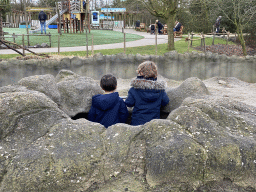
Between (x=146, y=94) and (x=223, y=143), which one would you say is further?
(x=146, y=94)

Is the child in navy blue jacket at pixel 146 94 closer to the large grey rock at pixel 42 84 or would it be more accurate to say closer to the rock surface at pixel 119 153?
the rock surface at pixel 119 153

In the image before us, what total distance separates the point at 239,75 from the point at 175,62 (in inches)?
78.2

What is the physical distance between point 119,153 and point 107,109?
2.67 feet

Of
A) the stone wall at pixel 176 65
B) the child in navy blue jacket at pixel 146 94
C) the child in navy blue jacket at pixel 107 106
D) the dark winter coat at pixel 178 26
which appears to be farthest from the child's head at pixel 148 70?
the dark winter coat at pixel 178 26

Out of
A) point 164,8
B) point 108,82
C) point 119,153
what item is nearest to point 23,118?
point 119,153

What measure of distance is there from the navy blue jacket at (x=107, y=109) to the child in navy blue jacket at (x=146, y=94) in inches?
5.7

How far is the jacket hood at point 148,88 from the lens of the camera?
8.98ft

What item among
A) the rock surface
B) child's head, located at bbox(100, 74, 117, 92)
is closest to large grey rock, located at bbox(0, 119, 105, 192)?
the rock surface

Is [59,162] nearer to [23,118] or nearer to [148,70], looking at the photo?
[23,118]

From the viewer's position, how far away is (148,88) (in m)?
2.75

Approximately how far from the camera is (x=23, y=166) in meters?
1.76

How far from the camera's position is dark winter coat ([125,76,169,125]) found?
275cm

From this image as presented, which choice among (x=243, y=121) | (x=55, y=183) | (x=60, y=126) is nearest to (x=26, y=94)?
(x=60, y=126)

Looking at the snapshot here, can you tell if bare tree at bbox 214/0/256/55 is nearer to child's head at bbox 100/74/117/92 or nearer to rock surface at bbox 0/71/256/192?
child's head at bbox 100/74/117/92
